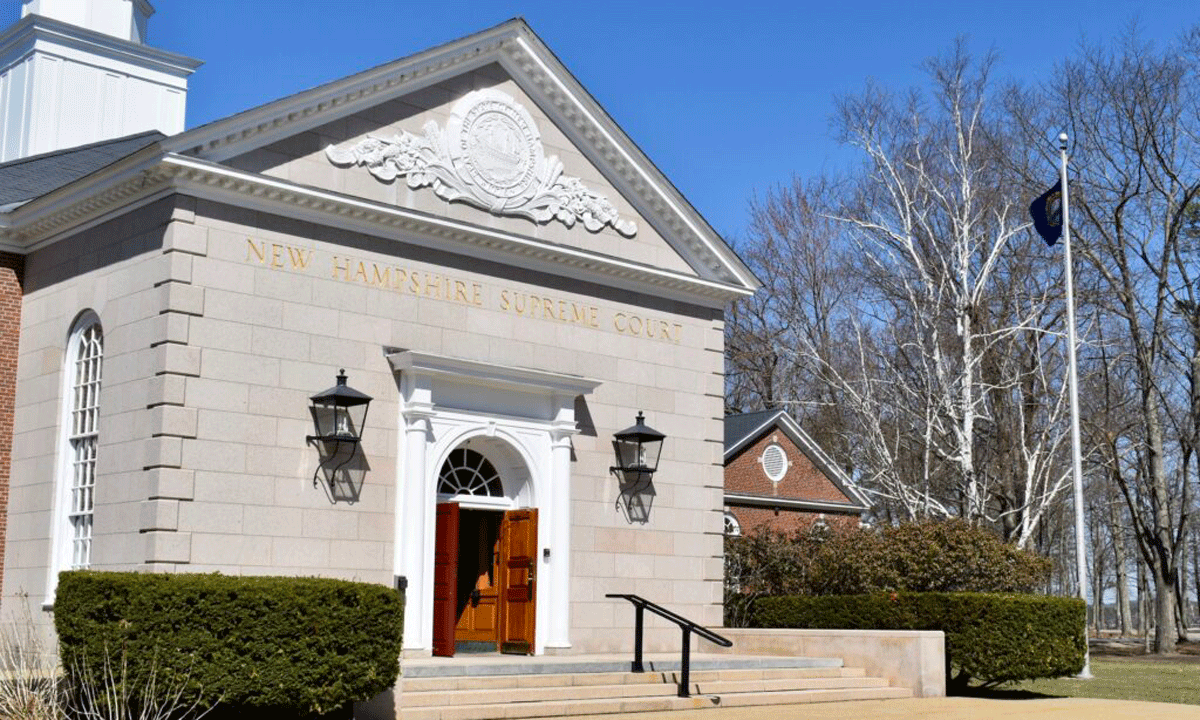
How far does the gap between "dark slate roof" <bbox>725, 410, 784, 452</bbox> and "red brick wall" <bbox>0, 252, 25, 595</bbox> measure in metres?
20.0

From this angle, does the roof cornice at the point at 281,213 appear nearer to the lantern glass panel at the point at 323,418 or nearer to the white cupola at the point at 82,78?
the lantern glass panel at the point at 323,418

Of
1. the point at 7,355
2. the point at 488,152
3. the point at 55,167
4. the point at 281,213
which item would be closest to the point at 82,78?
the point at 55,167

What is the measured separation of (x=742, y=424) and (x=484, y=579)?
1836 centimetres

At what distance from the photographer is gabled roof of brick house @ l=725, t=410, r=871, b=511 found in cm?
3575

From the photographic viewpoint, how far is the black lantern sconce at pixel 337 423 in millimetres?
16656

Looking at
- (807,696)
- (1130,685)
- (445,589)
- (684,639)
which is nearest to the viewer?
(684,639)

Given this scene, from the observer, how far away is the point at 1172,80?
3494 centimetres

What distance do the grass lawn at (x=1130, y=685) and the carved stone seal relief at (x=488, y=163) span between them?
9.84 metres

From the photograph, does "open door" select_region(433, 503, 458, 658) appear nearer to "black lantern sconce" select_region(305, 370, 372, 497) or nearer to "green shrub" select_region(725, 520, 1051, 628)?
"black lantern sconce" select_region(305, 370, 372, 497)

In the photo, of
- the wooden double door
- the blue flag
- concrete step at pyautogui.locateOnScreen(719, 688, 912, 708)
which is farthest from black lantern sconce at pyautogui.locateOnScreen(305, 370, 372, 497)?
the blue flag

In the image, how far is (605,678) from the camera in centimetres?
1697

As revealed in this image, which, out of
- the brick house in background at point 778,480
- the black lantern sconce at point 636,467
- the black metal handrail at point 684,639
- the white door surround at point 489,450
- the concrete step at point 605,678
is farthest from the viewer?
the brick house in background at point 778,480

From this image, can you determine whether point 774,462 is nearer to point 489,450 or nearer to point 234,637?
point 489,450

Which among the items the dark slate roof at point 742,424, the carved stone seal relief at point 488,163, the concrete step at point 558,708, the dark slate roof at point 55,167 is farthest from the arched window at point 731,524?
the concrete step at point 558,708
